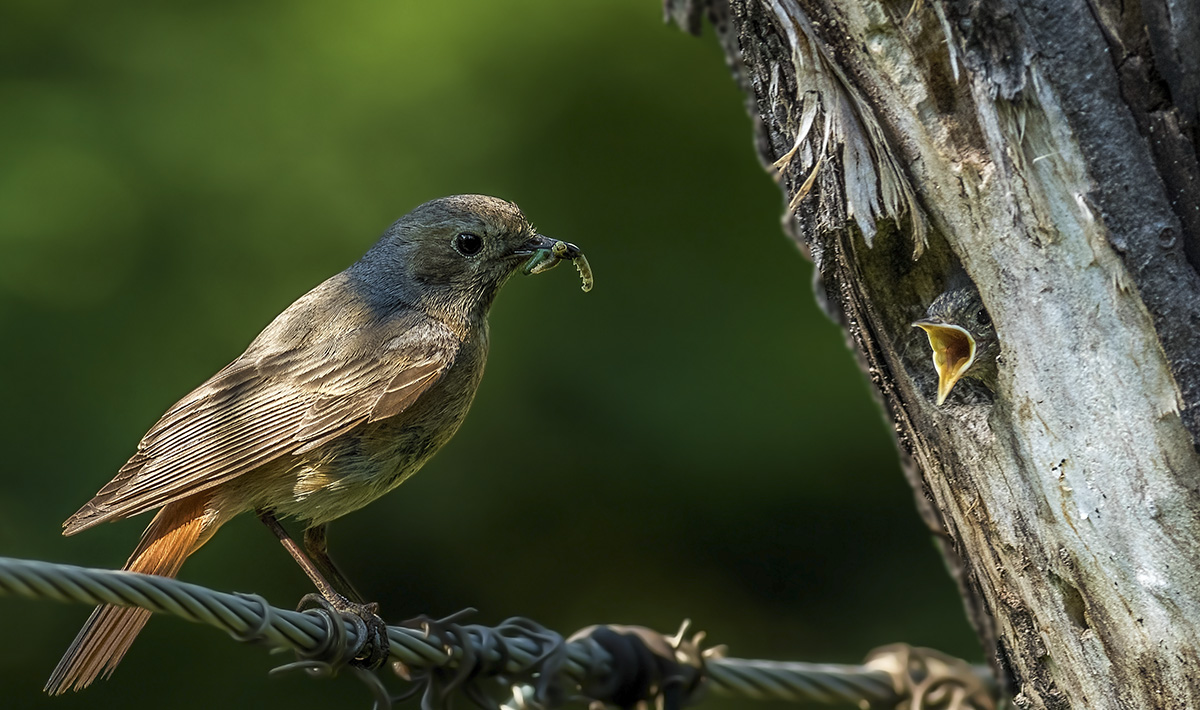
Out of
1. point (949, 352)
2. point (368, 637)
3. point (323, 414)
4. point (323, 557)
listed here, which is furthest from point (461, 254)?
point (949, 352)

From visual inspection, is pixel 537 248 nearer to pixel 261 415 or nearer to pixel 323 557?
pixel 261 415

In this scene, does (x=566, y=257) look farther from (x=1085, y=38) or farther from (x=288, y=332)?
(x=1085, y=38)

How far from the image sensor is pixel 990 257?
6.89 ft

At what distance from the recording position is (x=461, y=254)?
3.57 metres

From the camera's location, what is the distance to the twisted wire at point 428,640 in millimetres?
1966

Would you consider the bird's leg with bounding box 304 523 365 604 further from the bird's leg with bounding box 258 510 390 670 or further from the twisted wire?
the twisted wire

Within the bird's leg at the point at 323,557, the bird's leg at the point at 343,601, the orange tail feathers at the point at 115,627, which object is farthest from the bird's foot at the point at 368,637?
the bird's leg at the point at 323,557

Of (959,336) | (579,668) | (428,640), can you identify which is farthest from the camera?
(579,668)

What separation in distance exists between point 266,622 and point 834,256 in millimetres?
1397

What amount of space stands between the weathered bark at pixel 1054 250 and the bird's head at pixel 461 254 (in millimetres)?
1380

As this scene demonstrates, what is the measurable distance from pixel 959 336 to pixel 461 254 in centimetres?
178

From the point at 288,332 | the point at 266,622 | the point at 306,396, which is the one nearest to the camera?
the point at 266,622

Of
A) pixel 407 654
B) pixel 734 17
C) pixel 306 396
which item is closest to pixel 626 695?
pixel 407 654

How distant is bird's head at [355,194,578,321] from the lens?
11.6ft
